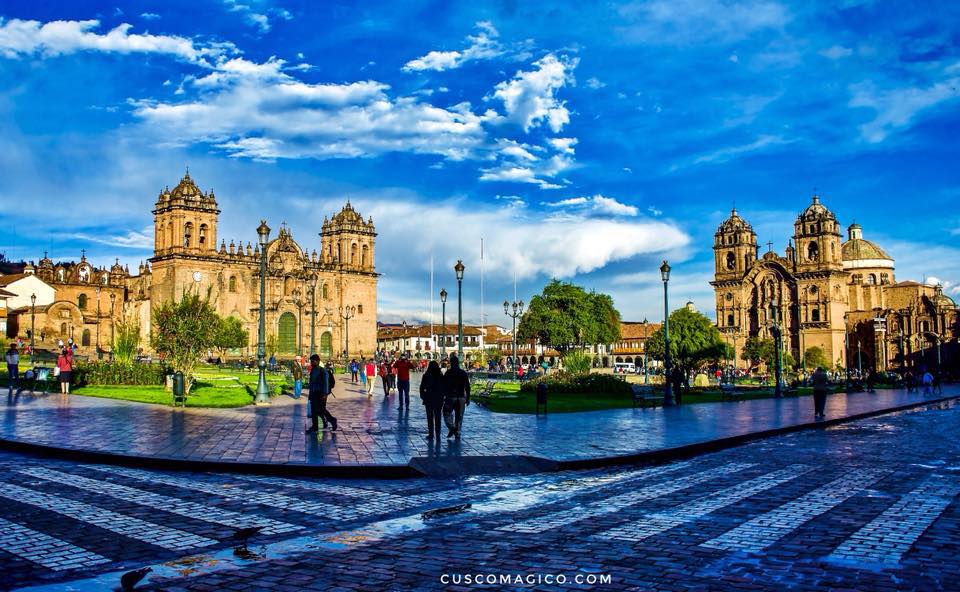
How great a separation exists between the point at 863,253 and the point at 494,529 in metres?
126

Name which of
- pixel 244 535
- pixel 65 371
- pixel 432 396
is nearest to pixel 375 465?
pixel 432 396

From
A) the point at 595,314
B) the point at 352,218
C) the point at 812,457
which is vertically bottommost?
the point at 812,457

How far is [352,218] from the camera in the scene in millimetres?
94125

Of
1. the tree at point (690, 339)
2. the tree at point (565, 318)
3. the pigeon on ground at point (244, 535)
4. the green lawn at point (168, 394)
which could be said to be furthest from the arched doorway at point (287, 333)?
the pigeon on ground at point (244, 535)

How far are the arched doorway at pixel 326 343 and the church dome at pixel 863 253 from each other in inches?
3136

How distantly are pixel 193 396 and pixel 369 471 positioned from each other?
15.6 metres

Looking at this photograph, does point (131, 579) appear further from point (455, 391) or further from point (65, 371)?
point (65, 371)

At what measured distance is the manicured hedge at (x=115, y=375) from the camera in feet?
98.8

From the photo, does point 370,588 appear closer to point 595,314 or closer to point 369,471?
point 369,471

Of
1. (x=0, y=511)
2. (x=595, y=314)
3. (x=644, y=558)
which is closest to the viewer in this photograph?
(x=644, y=558)

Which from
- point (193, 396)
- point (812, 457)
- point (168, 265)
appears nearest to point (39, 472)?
point (812, 457)

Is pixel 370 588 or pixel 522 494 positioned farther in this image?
pixel 522 494

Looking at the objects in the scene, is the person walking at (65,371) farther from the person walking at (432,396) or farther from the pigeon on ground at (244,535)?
the pigeon on ground at (244,535)

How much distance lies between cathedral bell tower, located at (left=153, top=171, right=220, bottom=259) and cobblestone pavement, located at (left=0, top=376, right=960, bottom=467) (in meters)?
56.0
